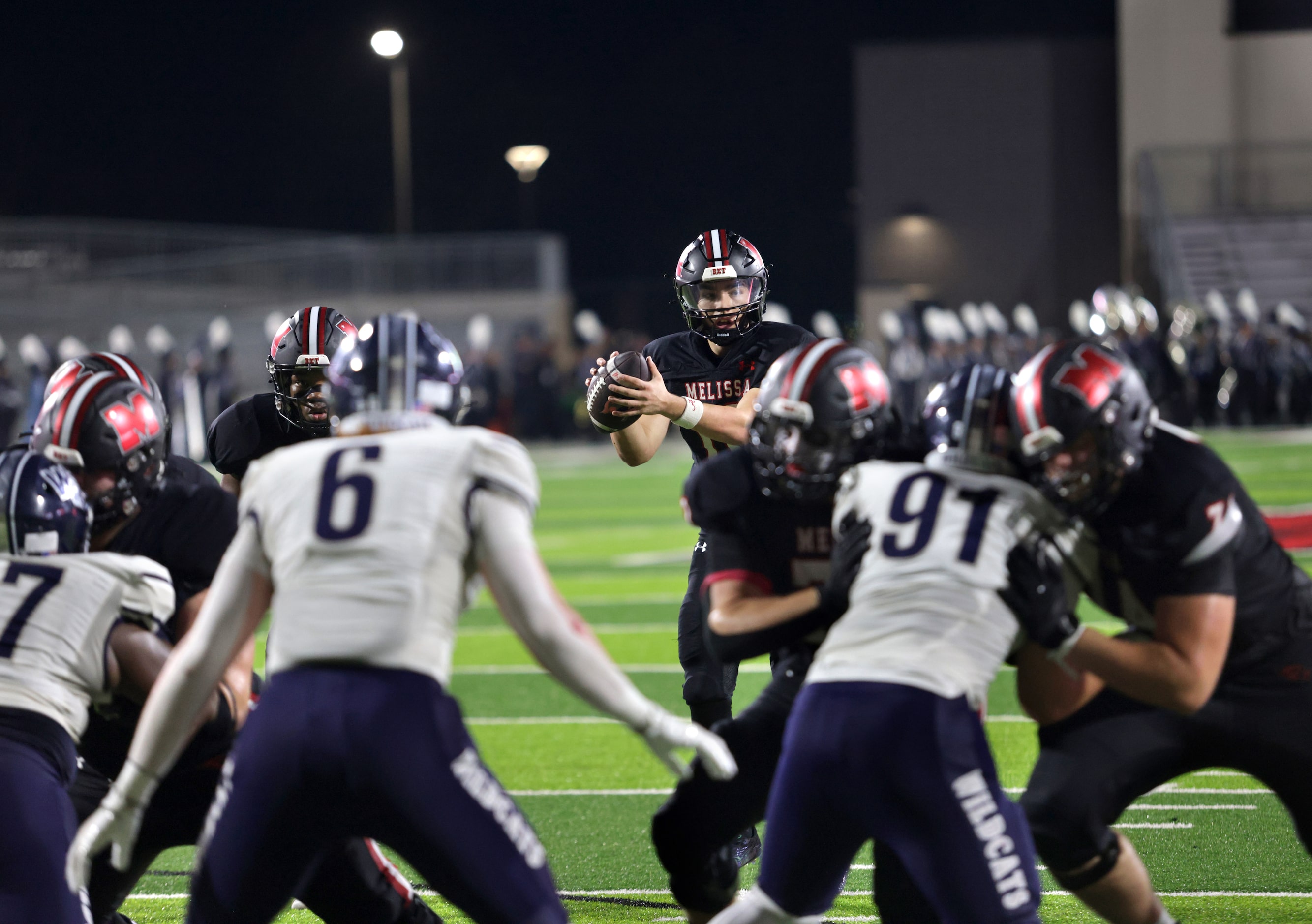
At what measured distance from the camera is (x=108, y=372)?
3531 mm

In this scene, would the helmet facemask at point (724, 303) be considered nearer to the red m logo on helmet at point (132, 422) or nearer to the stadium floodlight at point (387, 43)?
the red m logo on helmet at point (132, 422)

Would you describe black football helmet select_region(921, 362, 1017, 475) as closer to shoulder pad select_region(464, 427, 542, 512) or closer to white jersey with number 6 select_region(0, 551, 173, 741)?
shoulder pad select_region(464, 427, 542, 512)

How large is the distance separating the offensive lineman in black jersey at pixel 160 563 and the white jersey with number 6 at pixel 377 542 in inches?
26.4

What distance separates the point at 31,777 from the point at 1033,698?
1976 millimetres

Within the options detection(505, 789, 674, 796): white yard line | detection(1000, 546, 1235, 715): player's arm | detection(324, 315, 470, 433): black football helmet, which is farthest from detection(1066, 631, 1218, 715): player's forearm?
detection(505, 789, 674, 796): white yard line

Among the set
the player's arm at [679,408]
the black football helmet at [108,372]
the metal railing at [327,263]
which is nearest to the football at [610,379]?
the player's arm at [679,408]

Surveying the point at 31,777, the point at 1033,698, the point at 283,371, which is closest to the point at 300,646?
the point at 31,777

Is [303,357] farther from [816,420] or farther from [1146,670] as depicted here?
[1146,670]

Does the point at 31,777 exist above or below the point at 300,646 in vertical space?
below

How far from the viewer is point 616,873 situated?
4715mm

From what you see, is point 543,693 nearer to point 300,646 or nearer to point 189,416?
point 300,646

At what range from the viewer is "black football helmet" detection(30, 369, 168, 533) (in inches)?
130

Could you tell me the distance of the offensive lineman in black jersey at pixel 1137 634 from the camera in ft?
10.0

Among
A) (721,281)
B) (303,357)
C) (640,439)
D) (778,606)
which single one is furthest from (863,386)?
(640,439)
